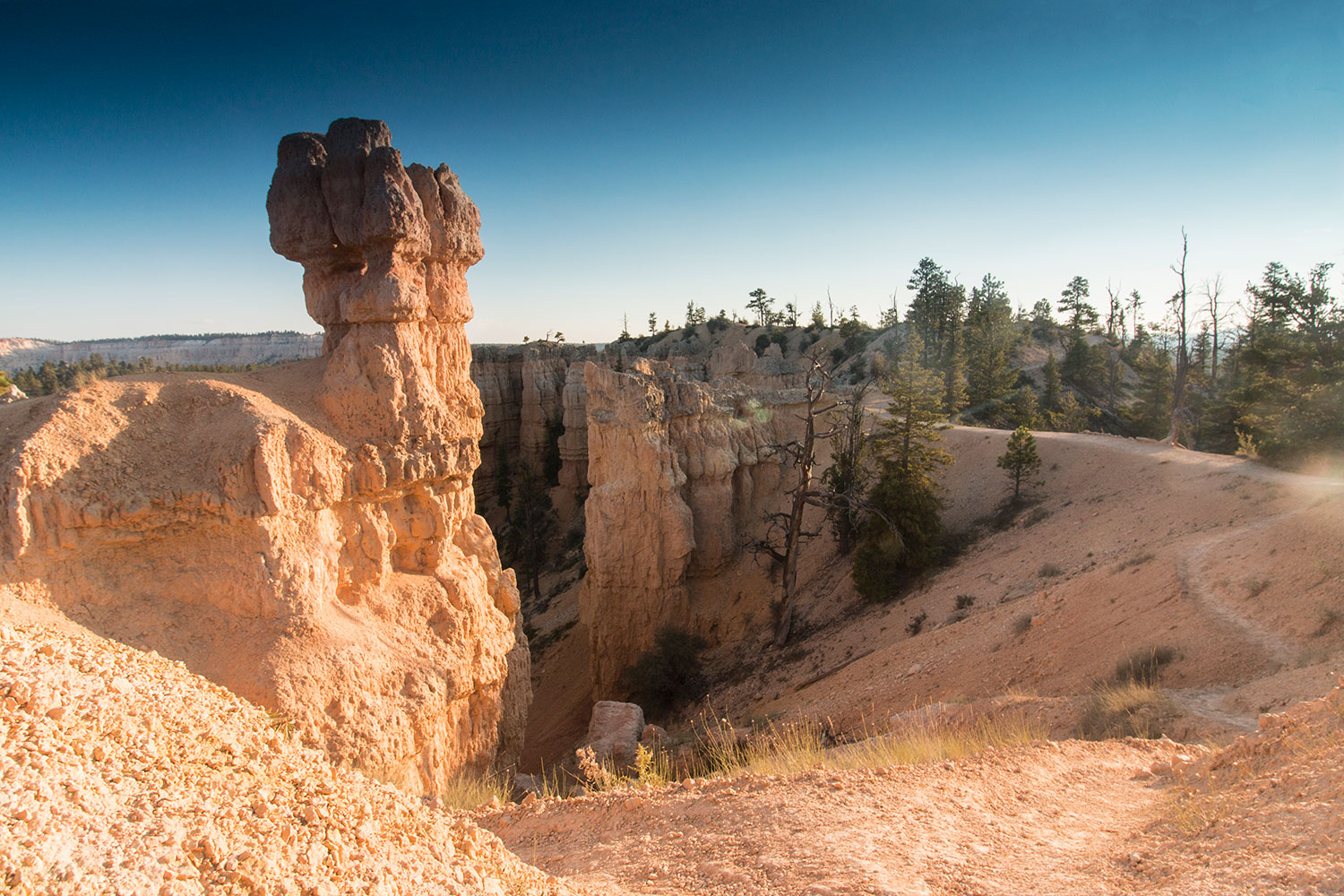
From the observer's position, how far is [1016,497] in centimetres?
2219

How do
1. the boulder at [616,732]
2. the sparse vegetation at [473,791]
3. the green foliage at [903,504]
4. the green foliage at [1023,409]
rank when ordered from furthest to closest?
the green foliage at [1023,409] < the green foliage at [903,504] < the boulder at [616,732] < the sparse vegetation at [473,791]

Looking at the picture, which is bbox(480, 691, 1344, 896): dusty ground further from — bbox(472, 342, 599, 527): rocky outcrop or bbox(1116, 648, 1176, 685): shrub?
bbox(472, 342, 599, 527): rocky outcrop

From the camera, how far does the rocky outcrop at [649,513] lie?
2136cm

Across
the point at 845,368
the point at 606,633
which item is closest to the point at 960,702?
the point at 606,633

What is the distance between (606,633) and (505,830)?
15.5m

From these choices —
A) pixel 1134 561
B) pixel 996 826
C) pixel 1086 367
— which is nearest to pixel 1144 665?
pixel 1134 561

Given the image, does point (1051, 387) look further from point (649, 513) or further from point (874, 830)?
point (874, 830)

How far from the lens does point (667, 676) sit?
19172 mm

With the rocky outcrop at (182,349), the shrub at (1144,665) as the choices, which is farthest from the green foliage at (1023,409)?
the rocky outcrop at (182,349)

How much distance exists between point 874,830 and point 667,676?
14.5 meters

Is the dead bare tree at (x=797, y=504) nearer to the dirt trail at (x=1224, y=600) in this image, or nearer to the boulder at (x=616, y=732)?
the boulder at (x=616, y=732)

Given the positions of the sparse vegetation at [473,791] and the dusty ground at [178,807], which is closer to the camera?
the dusty ground at [178,807]

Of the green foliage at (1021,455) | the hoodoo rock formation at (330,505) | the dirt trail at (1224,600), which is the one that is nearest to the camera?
the hoodoo rock formation at (330,505)

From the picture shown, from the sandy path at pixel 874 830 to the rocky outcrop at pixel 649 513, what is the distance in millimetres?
14572
